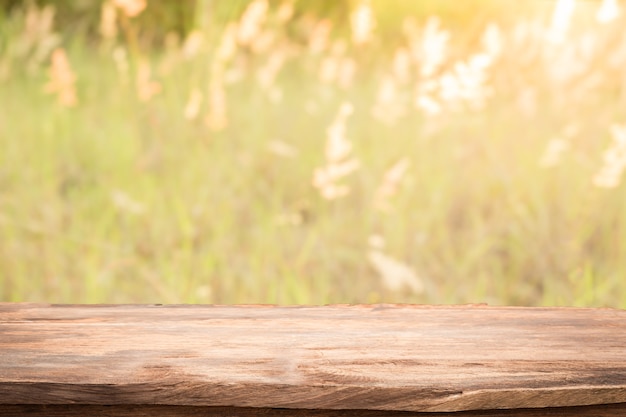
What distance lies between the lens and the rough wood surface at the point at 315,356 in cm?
60

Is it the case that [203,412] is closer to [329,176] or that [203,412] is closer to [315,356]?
[315,356]

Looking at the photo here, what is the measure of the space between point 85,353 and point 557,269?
3.78ft

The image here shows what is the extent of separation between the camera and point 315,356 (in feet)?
Result: 2.16

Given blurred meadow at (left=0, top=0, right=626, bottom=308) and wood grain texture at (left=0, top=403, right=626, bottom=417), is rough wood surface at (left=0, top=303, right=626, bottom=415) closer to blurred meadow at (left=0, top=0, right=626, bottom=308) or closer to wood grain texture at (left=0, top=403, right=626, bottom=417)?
wood grain texture at (left=0, top=403, right=626, bottom=417)

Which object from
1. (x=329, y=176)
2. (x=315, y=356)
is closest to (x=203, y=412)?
(x=315, y=356)

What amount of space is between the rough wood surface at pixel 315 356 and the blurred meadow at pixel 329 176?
1.82 ft

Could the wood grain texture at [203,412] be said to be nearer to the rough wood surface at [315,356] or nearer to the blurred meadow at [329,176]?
the rough wood surface at [315,356]

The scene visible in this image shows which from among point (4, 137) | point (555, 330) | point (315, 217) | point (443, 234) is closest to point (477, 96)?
point (443, 234)

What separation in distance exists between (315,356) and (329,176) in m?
0.71

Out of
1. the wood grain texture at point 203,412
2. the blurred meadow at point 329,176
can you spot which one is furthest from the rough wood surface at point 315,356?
the blurred meadow at point 329,176

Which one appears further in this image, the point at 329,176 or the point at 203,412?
the point at 329,176

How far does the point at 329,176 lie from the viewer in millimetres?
1341

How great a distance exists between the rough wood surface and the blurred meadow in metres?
0.55

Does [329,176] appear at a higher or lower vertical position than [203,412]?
higher
